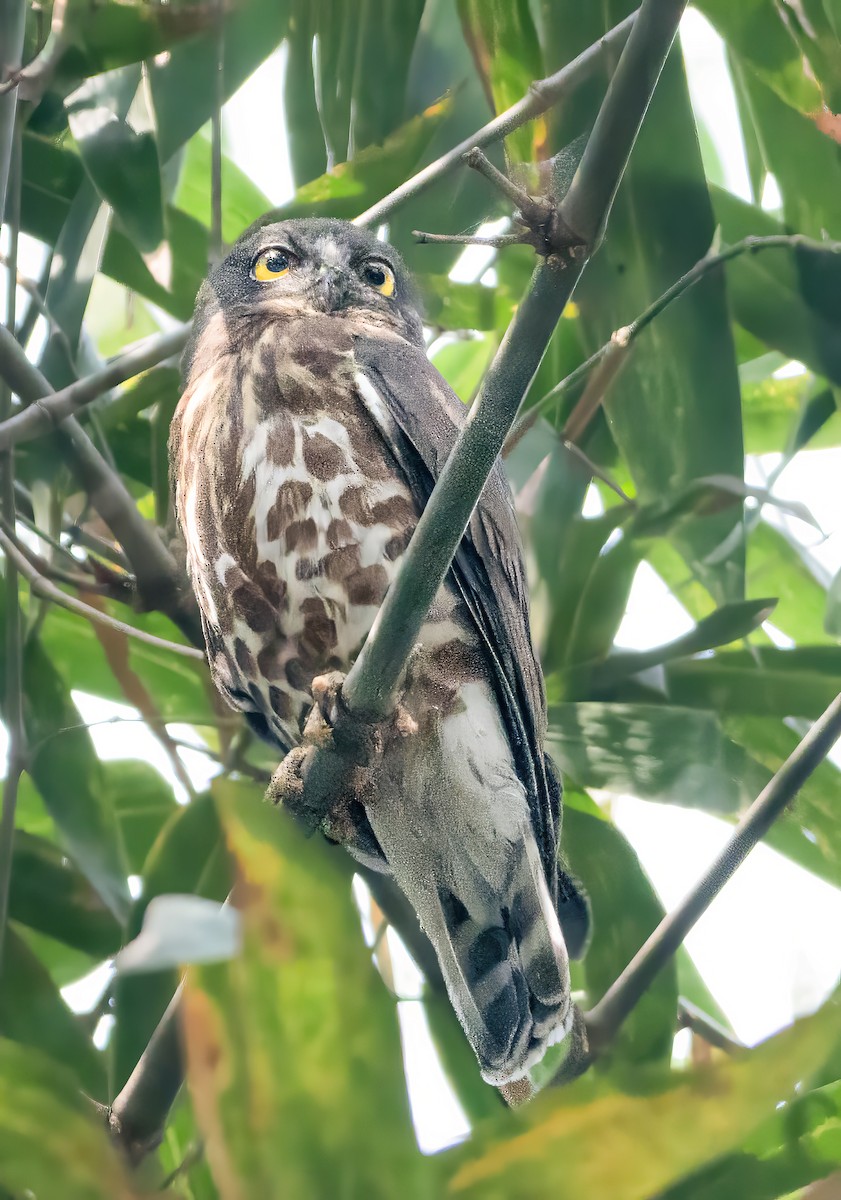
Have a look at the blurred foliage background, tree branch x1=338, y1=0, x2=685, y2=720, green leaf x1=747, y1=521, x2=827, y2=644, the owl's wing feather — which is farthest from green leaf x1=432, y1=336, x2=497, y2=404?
tree branch x1=338, y1=0, x2=685, y2=720

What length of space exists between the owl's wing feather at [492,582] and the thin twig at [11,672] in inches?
32.6

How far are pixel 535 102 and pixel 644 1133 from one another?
208cm

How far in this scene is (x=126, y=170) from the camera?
306 cm

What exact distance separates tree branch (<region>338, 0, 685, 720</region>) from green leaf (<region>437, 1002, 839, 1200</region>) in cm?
81

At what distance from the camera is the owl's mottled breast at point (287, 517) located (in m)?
2.75

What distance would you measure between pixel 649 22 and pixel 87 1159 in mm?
1417

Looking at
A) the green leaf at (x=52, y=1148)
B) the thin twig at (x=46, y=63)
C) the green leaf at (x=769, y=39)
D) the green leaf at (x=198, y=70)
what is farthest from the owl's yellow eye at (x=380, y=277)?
the green leaf at (x=52, y=1148)

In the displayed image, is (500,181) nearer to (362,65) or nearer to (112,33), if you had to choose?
(112,33)

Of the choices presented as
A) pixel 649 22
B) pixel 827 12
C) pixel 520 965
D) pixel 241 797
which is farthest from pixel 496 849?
pixel 827 12

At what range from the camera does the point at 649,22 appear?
61.4 inches

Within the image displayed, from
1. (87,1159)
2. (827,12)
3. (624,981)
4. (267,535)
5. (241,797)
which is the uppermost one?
(827,12)

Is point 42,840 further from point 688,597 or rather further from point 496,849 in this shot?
point 688,597

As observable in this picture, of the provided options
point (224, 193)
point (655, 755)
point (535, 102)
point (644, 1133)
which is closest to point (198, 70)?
point (224, 193)

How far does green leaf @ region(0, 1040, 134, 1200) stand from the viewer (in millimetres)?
1322
